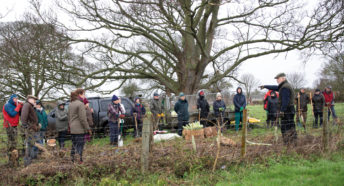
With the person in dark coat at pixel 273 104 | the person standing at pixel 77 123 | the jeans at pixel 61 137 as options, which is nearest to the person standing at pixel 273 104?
the person in dark coat at pixel 273 104

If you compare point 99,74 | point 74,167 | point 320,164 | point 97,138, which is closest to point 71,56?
point 99,74

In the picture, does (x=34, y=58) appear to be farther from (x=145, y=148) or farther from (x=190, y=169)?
(x=190, y=169)

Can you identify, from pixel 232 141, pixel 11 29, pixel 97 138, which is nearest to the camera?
pixel 232 141

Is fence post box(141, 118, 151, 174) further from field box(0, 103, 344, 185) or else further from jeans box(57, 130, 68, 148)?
jeans box(57, 130, 68, 148)

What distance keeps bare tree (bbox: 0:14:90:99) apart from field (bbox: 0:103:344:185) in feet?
22.6

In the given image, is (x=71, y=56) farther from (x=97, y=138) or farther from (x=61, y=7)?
(x=97, y=138)

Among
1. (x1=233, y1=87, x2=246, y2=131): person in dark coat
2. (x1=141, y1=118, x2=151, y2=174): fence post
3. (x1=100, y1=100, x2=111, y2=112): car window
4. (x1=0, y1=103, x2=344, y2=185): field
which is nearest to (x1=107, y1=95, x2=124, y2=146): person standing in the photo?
(x1=100, y1=100, x2=111, y2=112): car window

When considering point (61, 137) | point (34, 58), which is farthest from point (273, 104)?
point (34, 58)

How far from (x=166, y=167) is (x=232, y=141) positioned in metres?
2.03

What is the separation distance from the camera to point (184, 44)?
14.5 m

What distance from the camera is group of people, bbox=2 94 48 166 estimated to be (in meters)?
4.98

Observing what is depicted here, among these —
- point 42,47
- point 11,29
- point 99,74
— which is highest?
point 11,29

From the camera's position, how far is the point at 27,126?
5598mm

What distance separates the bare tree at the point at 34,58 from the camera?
10.7 metres
